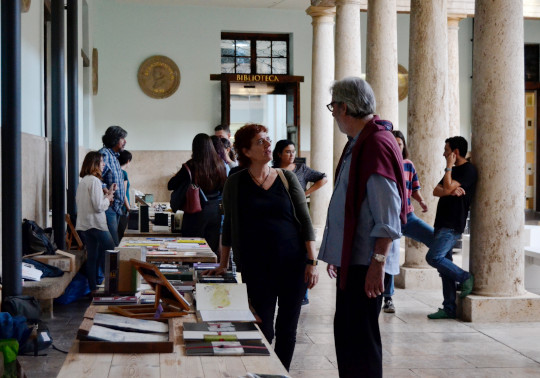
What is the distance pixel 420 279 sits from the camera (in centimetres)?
855

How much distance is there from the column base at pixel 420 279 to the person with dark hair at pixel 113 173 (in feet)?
10.2

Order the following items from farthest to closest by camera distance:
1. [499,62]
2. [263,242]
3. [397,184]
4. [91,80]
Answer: [91,80]
[499,62]
[263,242]
[397,184]

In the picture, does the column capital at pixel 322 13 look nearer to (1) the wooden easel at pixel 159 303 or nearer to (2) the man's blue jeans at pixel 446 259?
(2) the man's blue jeans at pixel 446 259

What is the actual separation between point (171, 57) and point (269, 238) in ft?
50.1

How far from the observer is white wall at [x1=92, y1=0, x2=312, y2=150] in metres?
18.7

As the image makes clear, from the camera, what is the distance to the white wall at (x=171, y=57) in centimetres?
1866

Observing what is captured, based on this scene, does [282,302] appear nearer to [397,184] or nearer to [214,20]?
[397,184]

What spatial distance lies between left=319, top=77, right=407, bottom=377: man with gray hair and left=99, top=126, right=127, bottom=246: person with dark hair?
17.1 ft

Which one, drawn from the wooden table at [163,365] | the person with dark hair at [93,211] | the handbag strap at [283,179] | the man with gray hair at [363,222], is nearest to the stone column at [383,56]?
the person with dark hair at [93,211]

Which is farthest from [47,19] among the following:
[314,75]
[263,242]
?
[263,242]

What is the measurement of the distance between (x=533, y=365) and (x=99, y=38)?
15.1 metres

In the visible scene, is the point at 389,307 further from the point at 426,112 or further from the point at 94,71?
the point at 94,71

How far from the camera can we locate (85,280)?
25.9 ft

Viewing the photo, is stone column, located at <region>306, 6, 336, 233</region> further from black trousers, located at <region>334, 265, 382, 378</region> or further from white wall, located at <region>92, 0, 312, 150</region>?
black trousers, located at <region>334, 265, 382, 378</region>
